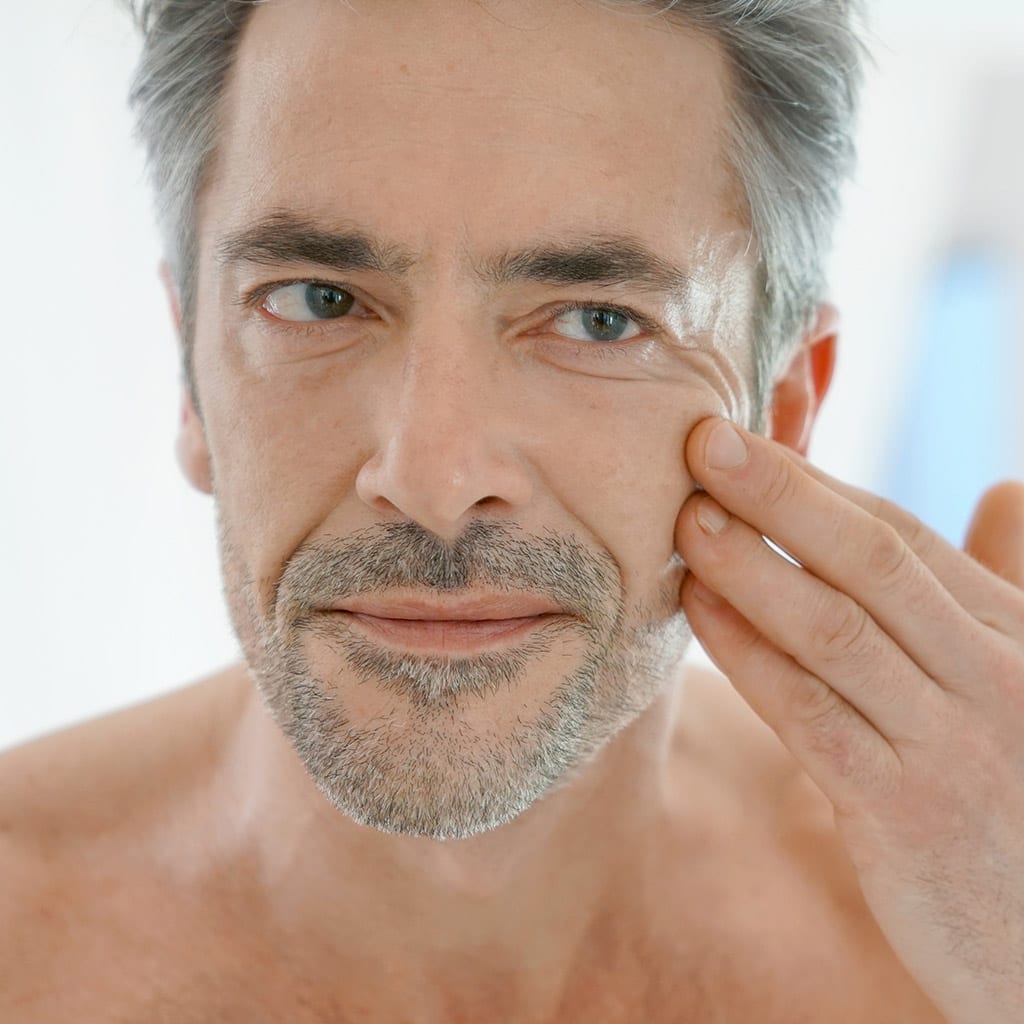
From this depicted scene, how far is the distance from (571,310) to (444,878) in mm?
601

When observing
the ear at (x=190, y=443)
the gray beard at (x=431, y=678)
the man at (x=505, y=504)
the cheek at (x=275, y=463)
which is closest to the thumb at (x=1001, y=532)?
the man at (x=505, y=504)

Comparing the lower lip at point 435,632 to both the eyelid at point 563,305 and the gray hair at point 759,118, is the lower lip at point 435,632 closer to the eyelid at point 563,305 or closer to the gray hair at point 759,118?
the eyelid at point 563,305

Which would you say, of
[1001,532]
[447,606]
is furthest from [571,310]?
[1001,532]

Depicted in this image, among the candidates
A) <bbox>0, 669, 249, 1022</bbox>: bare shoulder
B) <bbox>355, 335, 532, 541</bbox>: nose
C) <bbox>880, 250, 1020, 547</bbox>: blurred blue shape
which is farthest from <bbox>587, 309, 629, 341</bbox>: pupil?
<bbox>880, 250, 1020, 547</bbox>: blurred blue shape

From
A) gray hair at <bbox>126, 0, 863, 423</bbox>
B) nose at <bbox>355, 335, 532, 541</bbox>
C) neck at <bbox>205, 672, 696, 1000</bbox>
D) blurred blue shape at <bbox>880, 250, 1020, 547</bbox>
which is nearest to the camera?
nose at <bbox>355, 335, 532, 541</bbox>

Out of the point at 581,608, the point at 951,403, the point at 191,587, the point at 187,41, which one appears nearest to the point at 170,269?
→ the point at 187,41

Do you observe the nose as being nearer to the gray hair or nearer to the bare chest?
the gray hair

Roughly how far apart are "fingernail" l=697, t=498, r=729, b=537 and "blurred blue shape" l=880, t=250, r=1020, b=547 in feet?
7.91

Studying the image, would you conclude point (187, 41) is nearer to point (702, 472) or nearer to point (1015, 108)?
point (702, 472)

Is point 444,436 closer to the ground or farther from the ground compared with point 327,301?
closer to the ground

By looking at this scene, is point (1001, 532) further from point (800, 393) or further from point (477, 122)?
point (477, 122)

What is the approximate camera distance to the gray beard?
1041mm

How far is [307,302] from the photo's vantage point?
1.12m

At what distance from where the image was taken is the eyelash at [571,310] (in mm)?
1092
